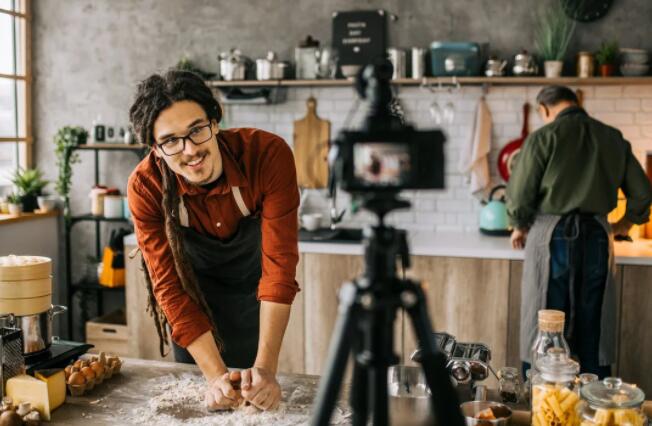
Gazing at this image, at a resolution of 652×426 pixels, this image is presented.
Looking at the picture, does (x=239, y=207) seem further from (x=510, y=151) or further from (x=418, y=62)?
(x=510, y=151)

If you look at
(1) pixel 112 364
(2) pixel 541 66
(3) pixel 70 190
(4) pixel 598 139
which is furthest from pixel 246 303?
(3) pixel 70 190

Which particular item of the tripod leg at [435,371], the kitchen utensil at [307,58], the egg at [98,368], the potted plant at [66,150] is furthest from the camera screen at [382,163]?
the potted plant at [66,150]

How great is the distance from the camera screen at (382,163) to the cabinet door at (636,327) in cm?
302

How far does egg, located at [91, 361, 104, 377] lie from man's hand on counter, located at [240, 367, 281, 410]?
45 centimetres

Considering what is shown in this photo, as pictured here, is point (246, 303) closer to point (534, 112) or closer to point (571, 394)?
point (571, 394)

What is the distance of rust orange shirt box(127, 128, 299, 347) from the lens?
6.86 ft

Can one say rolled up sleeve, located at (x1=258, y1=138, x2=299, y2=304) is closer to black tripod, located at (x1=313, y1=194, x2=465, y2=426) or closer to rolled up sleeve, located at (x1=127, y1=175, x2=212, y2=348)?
rolled up sleeve, located at (x1=127, y1=175, x2=212, y2=348)

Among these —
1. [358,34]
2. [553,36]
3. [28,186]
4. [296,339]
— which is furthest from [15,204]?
[553,36]

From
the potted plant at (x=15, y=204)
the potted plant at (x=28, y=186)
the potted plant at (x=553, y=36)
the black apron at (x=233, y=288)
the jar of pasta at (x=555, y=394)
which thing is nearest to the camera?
the jar of pasta at (x=555, y=394)

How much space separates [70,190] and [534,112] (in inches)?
132

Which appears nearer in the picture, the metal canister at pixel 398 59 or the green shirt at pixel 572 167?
the green shirt at pixel 572 167

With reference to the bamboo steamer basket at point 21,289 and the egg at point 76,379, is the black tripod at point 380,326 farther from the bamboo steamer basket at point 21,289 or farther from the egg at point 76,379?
the bamboo steamer basket at point 21,289

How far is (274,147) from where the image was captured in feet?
7.31

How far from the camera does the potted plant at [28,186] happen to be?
15.8 ft
